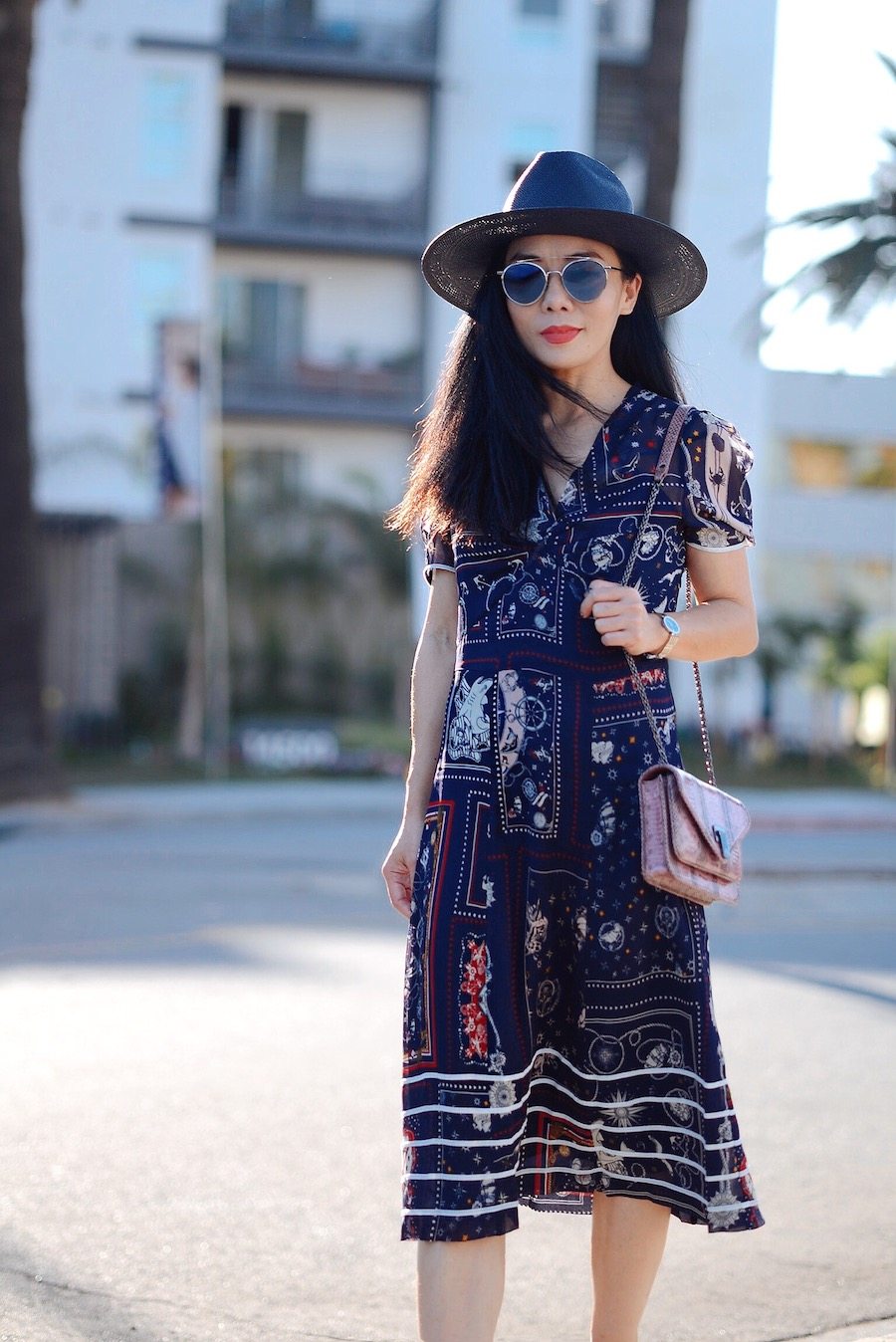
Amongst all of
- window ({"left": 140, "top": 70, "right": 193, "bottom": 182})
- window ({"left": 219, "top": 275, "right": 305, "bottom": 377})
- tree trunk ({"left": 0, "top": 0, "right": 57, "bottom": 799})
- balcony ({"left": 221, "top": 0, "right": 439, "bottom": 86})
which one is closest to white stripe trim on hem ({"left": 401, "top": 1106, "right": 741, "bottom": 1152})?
tree trunk ({"left": 0, "top": 0, "right": 57, "bottom": 799})

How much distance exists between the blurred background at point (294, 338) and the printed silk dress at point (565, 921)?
14874mm

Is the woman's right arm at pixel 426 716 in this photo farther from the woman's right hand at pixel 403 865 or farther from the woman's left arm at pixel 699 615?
the woman's left arm at pixel 699 615

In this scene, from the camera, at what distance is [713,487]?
3.15 m

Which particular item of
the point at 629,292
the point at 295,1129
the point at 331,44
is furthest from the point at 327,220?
the point at 629,292

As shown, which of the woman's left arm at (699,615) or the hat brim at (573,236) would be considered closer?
the woman's left arm at (699,615)

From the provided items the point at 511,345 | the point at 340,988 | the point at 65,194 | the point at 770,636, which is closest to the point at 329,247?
the point at 65,194

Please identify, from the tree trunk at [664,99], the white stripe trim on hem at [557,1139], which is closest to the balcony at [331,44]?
the tree trunk at [664,99]

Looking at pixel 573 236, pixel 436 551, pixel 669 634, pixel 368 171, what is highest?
pixel 368 171

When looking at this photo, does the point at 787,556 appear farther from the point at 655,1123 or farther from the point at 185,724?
the point at 655,1123

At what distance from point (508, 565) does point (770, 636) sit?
25120 mm

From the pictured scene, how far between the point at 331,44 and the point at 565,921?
3198 cm

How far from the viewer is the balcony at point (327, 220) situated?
3297 centimetres

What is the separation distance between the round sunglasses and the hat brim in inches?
2.7

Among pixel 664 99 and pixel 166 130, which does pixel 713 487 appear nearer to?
pixel 664 99
